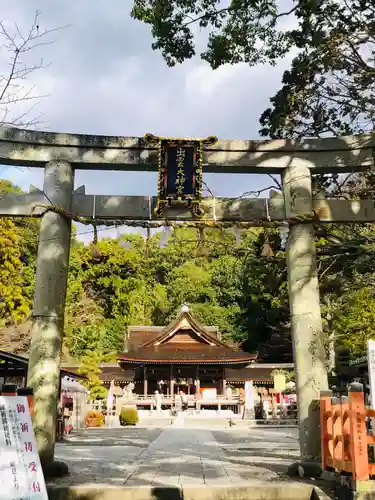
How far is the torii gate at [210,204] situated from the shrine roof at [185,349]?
75.3ft

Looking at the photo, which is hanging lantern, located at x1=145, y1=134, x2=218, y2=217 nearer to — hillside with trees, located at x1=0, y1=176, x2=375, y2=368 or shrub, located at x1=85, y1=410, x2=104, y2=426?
shrub, located at x1=85, y1=410, x2=104, y2=426

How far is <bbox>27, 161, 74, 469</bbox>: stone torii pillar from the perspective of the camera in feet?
20.2

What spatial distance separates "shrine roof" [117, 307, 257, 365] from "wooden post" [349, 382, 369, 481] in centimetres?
2443

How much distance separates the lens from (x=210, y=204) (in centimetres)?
724

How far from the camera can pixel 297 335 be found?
259 inches

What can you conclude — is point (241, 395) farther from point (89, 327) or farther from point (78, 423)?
point (89, 327)

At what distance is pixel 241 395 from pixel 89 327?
16.3 metres

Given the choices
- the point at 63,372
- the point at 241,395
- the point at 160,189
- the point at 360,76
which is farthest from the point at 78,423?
the point at 360,76

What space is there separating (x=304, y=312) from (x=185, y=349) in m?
26.3

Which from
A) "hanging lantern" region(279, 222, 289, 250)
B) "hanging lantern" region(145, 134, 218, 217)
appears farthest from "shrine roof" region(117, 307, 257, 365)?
"hanging lantern" region(145, 134, 218, 217)

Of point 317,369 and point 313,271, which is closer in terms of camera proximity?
point 317,369

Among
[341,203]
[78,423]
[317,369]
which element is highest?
[341,203]

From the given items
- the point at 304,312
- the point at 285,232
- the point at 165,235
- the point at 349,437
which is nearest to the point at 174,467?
the point at 304,312

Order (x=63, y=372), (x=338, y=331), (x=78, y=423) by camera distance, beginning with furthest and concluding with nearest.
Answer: (x=338, y=331) → (x=78, y=423) → (x=63, y=372)
